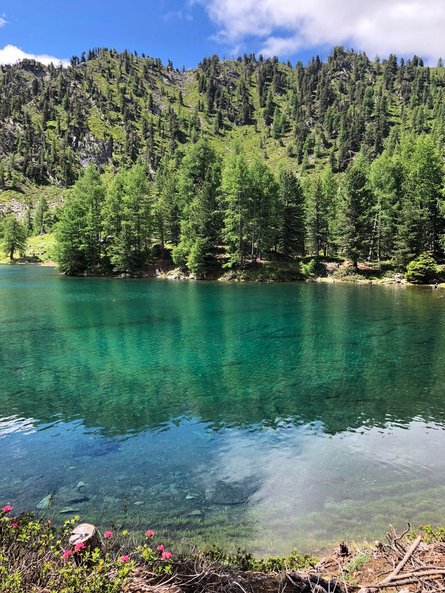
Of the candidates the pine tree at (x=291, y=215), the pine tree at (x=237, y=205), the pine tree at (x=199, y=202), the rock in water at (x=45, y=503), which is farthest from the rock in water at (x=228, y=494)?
the pine tree at (x=291, y=215)

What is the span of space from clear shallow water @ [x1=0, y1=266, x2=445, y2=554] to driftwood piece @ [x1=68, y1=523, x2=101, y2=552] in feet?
7.05

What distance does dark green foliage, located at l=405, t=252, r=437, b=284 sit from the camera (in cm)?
5694

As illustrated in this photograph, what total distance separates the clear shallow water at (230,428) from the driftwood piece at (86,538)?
2.15 meters

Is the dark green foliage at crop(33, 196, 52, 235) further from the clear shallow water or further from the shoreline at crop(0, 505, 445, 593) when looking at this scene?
the shoreline at crop(0, 505, 445, 593)

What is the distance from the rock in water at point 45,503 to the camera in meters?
7.78

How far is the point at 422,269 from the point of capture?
57.0m

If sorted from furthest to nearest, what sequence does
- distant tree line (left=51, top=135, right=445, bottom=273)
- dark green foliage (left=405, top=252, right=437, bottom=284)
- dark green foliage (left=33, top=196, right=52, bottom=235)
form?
1. dark green foliage (left=33, top=196, right=52, bottom=235)
2. distant tree line (left=51, top=135, right=445, bottom=273)
3. dark green foliage (left=405, top=252, right=437, bottom=284)

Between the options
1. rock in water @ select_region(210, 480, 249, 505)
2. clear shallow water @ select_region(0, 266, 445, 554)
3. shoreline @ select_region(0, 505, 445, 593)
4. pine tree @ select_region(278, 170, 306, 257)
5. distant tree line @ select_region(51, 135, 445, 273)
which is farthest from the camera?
pine tree @ select_region(278, 170, 306, 257)

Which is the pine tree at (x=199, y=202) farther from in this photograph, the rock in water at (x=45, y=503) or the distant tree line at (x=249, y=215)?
the rock in water at (x=45, y=503)

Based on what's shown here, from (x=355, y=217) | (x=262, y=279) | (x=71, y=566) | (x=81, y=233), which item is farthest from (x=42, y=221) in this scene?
(x=71, y=566)

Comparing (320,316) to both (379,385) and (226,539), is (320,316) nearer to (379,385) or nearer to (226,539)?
(379,385)

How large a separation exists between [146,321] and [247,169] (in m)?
44.3

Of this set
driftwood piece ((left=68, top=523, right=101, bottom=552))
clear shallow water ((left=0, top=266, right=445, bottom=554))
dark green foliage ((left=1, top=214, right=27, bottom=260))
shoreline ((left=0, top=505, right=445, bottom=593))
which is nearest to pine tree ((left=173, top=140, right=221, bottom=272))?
clear shallow water ((left=0, top=266, right=445, bottom=554))

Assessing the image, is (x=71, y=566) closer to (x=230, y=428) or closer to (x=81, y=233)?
(x=230, y=428)
